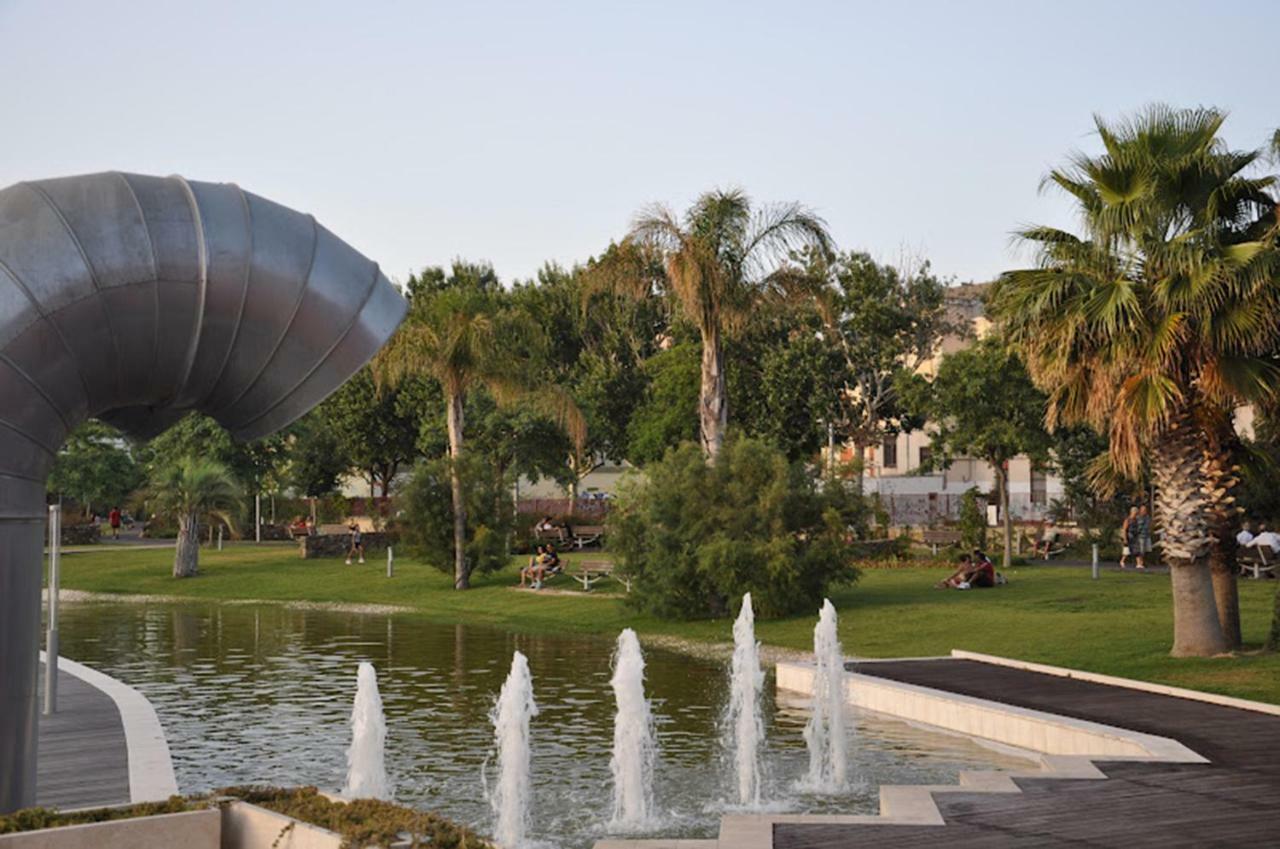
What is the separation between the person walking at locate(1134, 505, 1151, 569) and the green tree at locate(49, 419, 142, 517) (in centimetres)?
4159

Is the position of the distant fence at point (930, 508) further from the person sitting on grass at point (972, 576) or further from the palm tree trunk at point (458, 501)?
the person sitting on grass at point (972, 576)

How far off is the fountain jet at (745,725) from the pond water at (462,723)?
0.16 m

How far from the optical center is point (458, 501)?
33.0m

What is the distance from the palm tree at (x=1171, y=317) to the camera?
16688mm

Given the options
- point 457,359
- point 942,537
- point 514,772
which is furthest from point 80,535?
point 514,772

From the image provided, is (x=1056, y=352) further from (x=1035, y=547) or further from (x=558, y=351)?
(x=558, y=351)

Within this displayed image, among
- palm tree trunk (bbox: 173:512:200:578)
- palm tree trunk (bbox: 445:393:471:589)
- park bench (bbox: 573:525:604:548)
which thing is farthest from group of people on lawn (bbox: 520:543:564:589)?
palm tree trunk (bbox: 173:512:200:578)

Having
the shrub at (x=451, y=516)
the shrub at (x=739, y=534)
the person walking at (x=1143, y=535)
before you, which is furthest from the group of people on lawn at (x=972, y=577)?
the shrub at (x=451, y=516)

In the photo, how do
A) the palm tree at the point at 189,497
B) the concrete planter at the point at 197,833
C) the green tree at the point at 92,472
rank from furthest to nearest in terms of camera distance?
1. the green tree at the point at 92,472
2. the palm tree at the point at 189,497
3. the concrete planter at the point at 197,833

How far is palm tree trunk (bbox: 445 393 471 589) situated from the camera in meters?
32.8

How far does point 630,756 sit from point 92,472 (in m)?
54.0

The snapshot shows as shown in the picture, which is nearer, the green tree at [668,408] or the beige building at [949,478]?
the beige building at [949,478]

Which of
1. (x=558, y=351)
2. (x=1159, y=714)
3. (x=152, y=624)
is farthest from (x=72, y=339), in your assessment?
(x=558, y=351)

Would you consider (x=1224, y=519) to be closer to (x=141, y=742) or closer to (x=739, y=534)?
(x=739, y=534)
